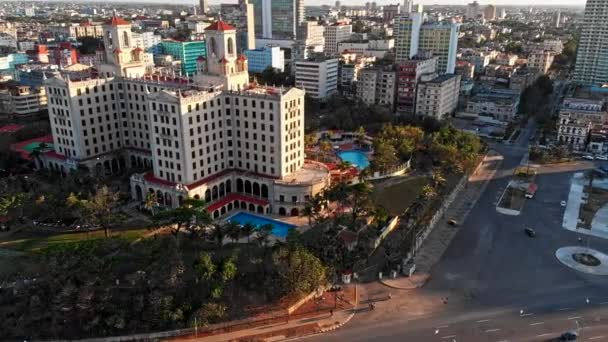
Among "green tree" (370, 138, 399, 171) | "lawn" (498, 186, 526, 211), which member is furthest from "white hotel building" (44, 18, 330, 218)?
"lawn" (498, 186, 526, 211)

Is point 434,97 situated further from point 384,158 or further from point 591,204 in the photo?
point 591,204

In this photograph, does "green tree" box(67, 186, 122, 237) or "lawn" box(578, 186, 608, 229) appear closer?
"green tree" box(67, 186, 122, 237)

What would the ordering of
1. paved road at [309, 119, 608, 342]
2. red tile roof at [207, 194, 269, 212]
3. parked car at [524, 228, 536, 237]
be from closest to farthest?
paved road at [309, 119, 608, 342]
parked car at [524, 228, 536, 237]
red tile roof at [207, 194, 269, 212]

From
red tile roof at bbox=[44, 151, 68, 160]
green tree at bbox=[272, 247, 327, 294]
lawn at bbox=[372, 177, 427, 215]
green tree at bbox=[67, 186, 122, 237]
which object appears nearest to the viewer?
green tree at bbox=[272, 247, 327, 294]

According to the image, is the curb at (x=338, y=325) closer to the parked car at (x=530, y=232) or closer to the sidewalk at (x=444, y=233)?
the sidewalk at (x=444, y=233)

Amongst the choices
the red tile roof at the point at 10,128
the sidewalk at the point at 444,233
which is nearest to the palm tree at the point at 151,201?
the sidewalk at the point at 444,233

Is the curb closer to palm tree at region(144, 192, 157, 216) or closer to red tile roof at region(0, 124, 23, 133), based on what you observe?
palm tree at region(144, 192, 157, 216)
